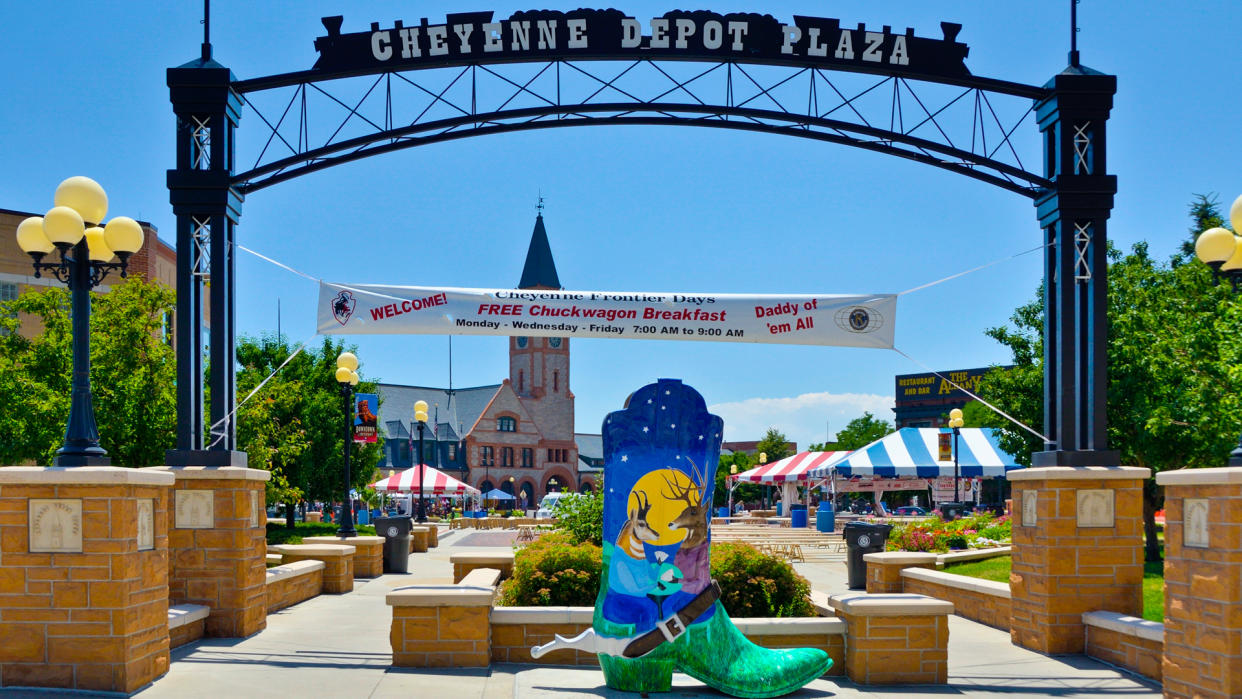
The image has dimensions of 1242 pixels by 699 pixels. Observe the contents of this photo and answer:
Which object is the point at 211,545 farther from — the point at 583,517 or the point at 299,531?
the point at 299,531

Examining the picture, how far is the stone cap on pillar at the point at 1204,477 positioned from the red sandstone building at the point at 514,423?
8239 centimetres

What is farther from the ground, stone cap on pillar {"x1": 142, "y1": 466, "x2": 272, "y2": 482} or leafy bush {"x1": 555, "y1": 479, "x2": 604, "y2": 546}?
stone cap on pillar {"x1": 142, "y1": 466, "x2": 272, "y2": 482}

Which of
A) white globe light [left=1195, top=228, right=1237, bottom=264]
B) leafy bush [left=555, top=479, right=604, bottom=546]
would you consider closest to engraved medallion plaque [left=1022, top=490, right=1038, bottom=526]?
white globe light [left=1195, top=228, right=1237, bottom=264]

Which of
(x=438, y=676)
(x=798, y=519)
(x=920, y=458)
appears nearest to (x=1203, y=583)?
(x=438, y=676)

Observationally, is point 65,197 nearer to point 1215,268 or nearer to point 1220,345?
point 1215,268

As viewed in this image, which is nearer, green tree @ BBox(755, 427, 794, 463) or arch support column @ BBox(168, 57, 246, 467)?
arch support column @ BBox(168, 57, 246, 467)

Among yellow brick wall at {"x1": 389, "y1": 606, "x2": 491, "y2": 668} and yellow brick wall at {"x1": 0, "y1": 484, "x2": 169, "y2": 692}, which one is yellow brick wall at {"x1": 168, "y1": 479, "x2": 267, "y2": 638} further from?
yellow brick wall at {"x1": 0, "y1": 484, "x2": 169, "y2": 692}

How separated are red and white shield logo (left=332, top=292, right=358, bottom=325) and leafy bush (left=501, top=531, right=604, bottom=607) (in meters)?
3.28

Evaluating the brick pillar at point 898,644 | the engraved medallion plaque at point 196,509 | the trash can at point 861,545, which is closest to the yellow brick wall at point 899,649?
the brick pillar at point 898,644

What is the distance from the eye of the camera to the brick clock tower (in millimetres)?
93812

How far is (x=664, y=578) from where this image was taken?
749cm

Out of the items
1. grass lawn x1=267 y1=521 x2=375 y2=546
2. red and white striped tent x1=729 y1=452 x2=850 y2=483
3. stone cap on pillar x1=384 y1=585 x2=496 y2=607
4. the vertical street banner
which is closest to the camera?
stone cap on pillar x1=384 y1=585 x2=496 y2=607

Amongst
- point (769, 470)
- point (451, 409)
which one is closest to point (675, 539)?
point (769, 470)

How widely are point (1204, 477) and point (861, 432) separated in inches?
3512
